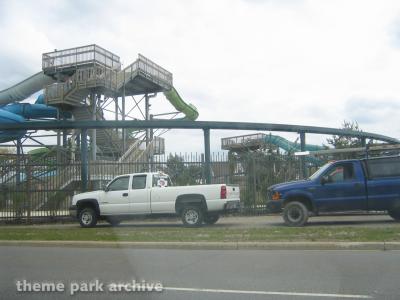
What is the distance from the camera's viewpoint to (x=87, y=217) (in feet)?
54.8

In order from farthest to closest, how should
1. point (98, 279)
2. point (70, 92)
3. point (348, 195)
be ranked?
point (70, 92) → point (348, 195) → point (98, 279)

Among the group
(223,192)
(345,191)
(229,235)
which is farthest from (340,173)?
(229,235)

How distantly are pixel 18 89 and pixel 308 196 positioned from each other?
27611 mm

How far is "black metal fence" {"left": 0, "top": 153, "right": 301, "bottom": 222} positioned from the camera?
60.5 ft

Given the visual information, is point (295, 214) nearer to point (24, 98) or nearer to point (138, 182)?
point (138, 182)

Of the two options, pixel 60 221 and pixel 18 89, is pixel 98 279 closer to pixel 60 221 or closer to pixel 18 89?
pixel 60 221

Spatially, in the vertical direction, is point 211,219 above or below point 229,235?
above

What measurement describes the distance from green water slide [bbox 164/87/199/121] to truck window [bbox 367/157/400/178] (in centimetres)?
2439

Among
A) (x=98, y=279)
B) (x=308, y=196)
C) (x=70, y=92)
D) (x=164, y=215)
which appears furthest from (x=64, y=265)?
(x=70, y=92)

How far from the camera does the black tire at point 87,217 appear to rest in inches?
655

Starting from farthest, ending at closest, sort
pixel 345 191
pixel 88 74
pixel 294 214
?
pixel 88 74 → pixel 294 214 → pixel 345 191

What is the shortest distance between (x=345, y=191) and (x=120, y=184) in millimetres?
7015

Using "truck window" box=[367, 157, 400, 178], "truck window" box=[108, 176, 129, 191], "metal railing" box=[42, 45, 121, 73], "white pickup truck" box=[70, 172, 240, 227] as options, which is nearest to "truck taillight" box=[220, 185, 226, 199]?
"white pickup truck" box=[70, 172, 240, 227]

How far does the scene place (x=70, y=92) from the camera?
1188 inches
